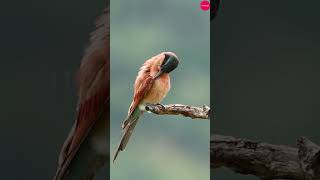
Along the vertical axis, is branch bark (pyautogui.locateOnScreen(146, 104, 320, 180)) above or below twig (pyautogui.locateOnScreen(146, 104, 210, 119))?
below

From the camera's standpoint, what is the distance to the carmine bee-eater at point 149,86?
337 centimetres

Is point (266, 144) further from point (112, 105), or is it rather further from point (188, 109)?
point (112, 105)

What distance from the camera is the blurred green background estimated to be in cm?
337

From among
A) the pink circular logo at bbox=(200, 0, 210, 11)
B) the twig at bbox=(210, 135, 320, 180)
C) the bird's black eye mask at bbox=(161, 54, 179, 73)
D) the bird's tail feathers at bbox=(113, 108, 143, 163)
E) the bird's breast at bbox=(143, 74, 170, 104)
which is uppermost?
the pink circular logo at bbox=(200, 0, 210, 11)

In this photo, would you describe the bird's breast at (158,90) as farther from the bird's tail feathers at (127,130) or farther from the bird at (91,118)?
the bird at (91,118)

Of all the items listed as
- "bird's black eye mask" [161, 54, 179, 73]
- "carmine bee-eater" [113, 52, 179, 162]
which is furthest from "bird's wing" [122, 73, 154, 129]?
"bird's black eye mask" [161, 54, 179, 73]

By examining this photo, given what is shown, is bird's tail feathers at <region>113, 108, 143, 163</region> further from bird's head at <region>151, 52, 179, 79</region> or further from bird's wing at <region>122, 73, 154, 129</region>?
bird's head at <region>151, 52, 179, 79</region>

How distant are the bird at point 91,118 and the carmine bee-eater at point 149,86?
0.56 ft

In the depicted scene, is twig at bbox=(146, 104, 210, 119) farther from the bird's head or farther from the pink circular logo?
the pink circular logo

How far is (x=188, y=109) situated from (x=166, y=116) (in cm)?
14

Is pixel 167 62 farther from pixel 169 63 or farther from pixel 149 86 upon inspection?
pixel 149 86

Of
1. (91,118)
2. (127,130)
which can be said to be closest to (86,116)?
(91,118)

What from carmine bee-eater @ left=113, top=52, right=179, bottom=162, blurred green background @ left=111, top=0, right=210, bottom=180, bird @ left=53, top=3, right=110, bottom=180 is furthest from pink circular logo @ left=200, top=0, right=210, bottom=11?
bird @ left=53, top=3, right=110, bottom=180

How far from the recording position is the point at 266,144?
11.3ft
